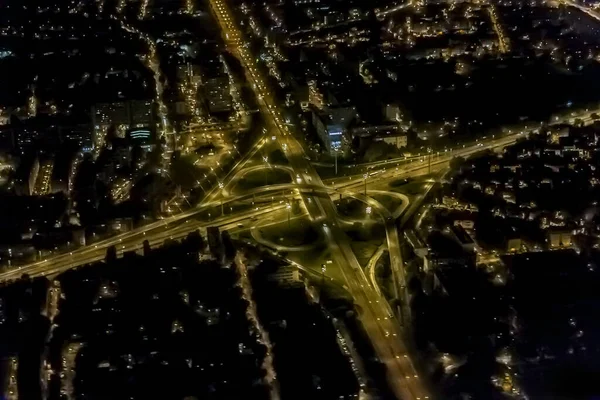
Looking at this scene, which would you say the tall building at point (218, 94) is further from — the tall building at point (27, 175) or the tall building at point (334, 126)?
the tall building at point (27, 175)

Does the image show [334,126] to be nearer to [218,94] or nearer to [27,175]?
[218,94]

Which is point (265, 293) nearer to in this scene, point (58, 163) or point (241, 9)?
point (58, 163)

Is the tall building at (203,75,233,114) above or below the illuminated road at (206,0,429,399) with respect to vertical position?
above

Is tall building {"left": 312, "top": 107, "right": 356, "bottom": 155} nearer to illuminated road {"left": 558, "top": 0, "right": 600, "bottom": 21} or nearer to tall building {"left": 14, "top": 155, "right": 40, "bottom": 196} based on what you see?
tall building {"left": 14, "top": 155, "right": 40, "bottom": 196}

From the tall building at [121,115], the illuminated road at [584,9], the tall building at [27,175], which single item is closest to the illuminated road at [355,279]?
the tall building at [121,115]

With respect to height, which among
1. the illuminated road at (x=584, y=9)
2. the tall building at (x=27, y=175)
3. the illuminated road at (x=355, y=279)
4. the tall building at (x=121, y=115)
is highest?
the illuminated road at (x=584, y=9)

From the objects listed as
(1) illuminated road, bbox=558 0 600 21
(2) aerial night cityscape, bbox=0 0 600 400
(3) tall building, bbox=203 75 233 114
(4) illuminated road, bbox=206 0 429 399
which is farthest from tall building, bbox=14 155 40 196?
(1) illuminated road, bbox=558 0 600 21

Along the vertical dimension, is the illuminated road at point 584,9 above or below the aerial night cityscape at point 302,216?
above

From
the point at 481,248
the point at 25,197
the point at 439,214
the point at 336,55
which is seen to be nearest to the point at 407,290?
the point at 481,248
